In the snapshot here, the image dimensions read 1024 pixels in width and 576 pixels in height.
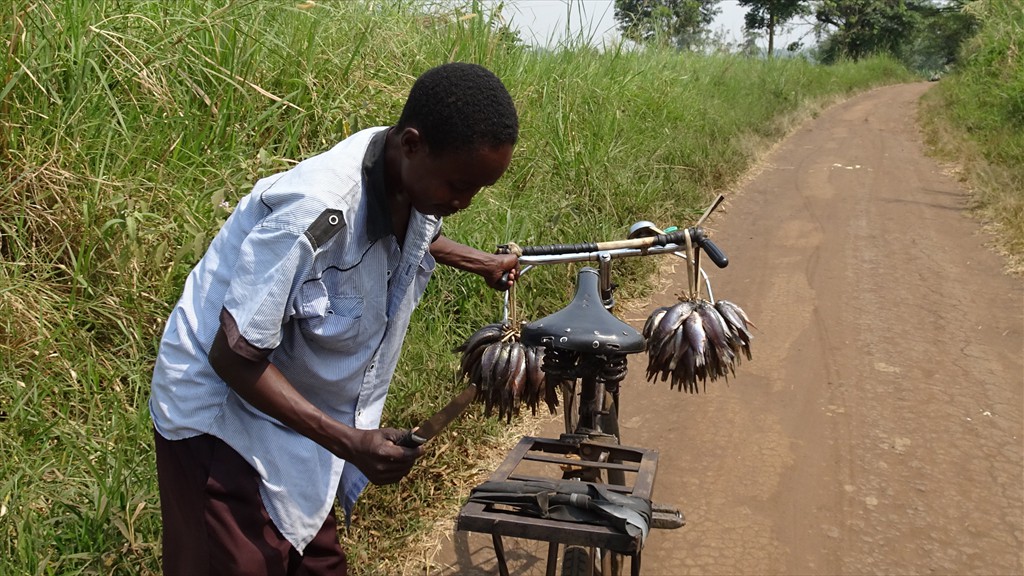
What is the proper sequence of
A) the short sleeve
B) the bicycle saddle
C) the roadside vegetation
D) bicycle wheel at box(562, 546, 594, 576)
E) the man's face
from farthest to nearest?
1. the roadside vegetation
2. bicycle wheel at box(562, 546, 594, 576)
3. the bicycle saddle
4. the man's face
5. the short sleeve

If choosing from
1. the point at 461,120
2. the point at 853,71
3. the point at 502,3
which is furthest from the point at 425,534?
the point at 853,71

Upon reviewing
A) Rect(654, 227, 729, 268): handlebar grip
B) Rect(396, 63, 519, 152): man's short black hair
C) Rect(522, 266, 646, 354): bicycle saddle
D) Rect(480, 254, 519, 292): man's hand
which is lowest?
Rect(522, 266, 646, 354): bicycle saddle

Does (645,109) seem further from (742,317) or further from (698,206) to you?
(742,317)

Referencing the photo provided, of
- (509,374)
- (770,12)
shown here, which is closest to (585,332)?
(509,374)

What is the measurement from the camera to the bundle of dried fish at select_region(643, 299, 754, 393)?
212 cm

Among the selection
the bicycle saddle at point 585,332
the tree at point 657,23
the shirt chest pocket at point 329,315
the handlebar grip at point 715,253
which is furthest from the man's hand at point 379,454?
the tree at point 657,23

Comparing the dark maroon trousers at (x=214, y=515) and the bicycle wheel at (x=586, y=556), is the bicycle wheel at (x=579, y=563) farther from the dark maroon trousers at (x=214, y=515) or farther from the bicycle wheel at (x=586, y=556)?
the dark maroon trousers at (x=214, y=515)

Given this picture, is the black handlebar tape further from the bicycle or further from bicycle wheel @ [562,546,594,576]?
bicycle wheel @ [562,546,594,576]

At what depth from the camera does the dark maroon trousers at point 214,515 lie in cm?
170

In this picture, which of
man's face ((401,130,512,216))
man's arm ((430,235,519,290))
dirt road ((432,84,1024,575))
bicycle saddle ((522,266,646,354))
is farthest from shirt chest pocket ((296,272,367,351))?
dirt road ((432,84,1024,575))

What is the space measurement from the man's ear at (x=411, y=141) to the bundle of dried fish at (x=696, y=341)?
883 millimetres

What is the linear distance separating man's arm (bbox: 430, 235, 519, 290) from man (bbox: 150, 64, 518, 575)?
0.42 metres

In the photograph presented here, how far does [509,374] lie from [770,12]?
27.0 meters

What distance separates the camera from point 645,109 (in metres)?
7.36
